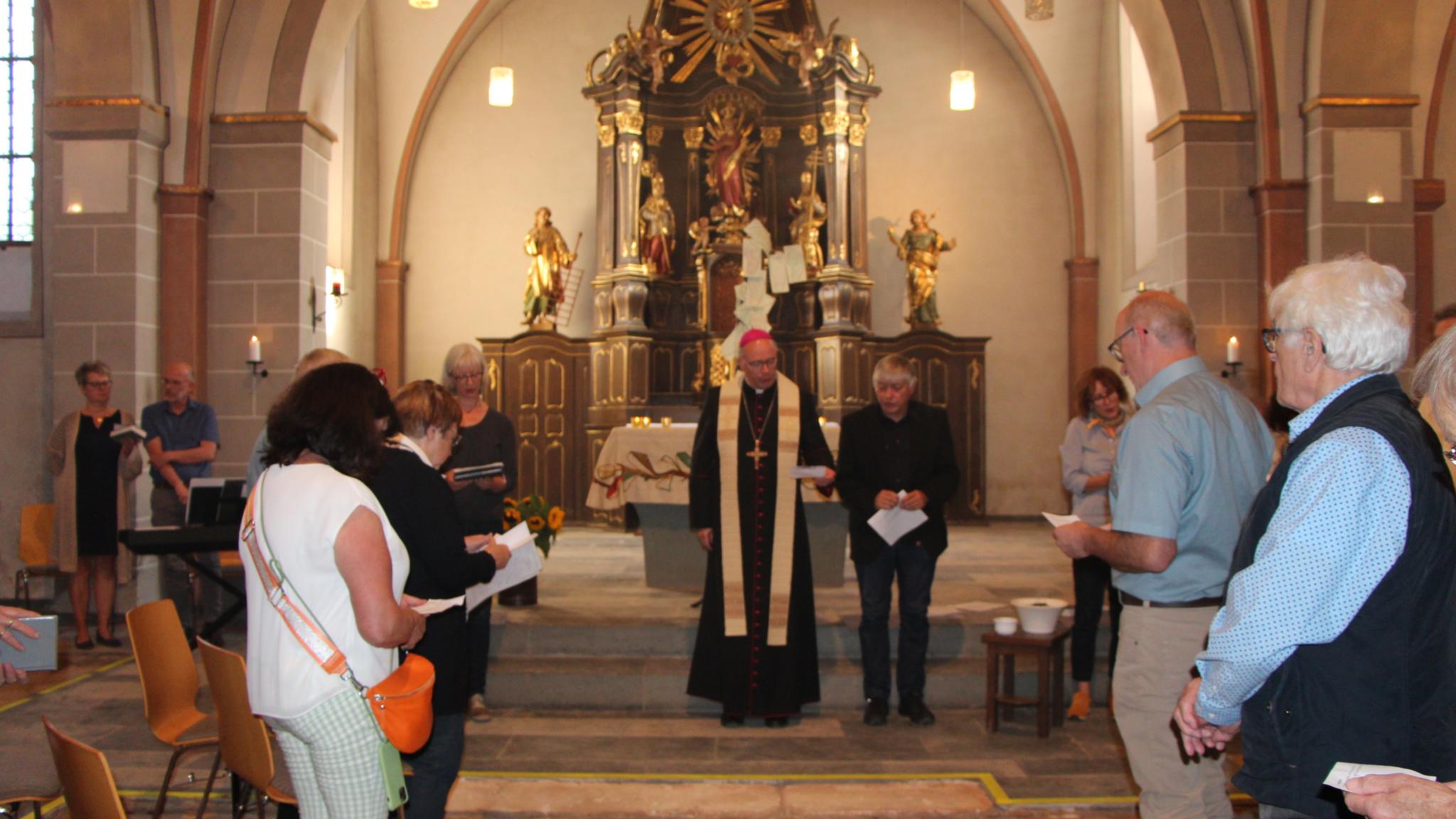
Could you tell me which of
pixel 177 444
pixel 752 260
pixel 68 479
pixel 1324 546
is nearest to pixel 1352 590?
pixel 1324 546

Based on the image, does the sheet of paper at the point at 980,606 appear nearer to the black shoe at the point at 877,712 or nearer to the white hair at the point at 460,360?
the black shoe at the point at 877,712

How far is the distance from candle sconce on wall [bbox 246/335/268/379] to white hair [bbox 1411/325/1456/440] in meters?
7.20

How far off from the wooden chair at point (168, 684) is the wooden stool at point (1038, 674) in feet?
10.6

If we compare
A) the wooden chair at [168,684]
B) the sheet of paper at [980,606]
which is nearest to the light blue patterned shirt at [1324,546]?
the wooden chair at [168,684]

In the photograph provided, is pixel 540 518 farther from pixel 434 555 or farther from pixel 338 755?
pixel 338 755

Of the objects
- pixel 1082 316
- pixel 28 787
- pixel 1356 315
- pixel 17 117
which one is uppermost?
pixel 17 117

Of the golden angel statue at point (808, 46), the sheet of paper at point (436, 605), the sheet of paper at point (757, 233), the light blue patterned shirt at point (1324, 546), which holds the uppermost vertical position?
the golden angel statue at point (808, 46)

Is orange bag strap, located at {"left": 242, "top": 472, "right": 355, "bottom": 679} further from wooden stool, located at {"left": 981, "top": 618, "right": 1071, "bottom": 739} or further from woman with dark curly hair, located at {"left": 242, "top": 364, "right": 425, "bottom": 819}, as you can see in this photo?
wooden stool, located at {"left": 981, "top": 618, "right": 1071, "bottom": 739}

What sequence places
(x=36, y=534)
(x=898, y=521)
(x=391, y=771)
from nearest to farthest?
(x=391, y=771)
(x=898, y=521)
(x=36, y=534)

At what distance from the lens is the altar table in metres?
7.14

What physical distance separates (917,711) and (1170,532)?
2.62 m

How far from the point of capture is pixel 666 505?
743 cm

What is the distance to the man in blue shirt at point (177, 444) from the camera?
6.55 m

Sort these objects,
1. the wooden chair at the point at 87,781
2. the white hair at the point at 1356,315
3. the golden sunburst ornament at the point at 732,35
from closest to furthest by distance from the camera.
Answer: the white hair at the point at 1356,315, the wooden chair at the point at 87,781, the golden sunburst ornament at the point at 732,35
